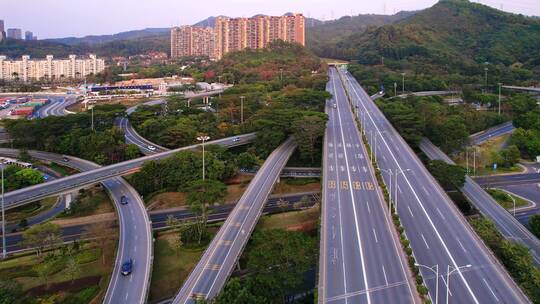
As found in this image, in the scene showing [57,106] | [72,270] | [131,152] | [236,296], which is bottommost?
[72,270]

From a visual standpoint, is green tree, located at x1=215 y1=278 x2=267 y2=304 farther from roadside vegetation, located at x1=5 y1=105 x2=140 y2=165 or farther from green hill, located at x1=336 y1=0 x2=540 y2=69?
green hill, located at x1=336 y1=0 x2=540 y2=69

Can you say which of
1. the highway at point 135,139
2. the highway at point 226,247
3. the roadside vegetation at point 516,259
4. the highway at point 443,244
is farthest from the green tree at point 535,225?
the highway at point 135,139

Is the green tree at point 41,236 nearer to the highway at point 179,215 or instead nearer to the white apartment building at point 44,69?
the highway at point 179,215

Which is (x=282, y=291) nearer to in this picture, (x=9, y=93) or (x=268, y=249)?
(x=268, y=249)

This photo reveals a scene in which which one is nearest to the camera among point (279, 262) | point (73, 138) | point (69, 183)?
point (279, 262)

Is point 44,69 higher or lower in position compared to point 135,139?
higher

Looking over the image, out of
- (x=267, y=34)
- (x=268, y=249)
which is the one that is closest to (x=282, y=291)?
(x=268, y=249)

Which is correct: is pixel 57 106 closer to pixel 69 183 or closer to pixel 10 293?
pixel 69 183

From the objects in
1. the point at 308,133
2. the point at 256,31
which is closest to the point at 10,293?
the point at 308,133
